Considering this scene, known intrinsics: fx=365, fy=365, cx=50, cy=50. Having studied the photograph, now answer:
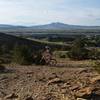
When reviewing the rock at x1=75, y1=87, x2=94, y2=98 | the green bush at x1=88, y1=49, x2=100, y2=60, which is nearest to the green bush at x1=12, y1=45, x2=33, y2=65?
the green bush at x1=88, y1=49, x2=100, y2=60

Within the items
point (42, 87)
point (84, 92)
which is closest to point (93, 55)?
point (42, 87)

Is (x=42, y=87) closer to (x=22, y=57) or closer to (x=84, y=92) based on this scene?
(x=84, y=92)

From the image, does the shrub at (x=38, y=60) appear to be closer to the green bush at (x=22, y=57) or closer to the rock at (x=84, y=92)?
the green bush at (x=22, y=57)

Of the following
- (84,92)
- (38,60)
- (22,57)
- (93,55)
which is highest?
(84,92)

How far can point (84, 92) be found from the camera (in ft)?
40.2

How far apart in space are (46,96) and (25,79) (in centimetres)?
415

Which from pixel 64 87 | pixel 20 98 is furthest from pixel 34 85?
pixel 20 98

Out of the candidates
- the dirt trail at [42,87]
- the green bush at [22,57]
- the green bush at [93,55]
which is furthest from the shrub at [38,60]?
the dirt trail at [42,87]

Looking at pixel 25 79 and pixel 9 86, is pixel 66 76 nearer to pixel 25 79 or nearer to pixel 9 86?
pixel 25 79

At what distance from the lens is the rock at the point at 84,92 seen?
1193cm

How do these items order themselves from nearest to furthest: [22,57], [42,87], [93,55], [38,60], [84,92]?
[84,92] → [42,87] → [22,57] → [38,60] → [93,55]

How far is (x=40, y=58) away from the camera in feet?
87.8

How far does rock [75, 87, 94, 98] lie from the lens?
11.9 meters

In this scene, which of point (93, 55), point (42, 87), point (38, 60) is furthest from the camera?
point (93, 55)
